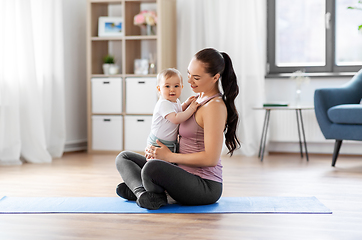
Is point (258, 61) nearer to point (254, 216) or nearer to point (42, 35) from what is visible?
point (42, 35)

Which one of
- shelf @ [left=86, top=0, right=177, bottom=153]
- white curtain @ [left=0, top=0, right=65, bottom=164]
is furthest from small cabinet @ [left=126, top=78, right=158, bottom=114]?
white curtain @ [left=0, top=0, right=65, bottom=164]

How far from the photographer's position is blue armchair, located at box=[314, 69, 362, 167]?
3.36 meters

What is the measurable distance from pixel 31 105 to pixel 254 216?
2586 millimetres

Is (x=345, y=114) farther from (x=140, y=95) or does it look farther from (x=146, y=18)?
(x=146, y=18)

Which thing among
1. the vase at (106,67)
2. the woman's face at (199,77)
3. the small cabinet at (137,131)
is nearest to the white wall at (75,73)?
Answer: the vase at (106,67)

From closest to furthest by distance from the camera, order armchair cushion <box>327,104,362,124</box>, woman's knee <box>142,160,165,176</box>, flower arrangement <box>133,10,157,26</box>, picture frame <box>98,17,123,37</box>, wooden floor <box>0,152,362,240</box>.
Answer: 1. wooden floor <box>0,152,362,240</box>
2. woman's knee <box>142,160,165,176</box>
3. armchair cushion <box>327,104,362,124</box>
4. flower arrangement <box>133,10,157,26</box>
5. picture frame <box>98,17,123,37</box>

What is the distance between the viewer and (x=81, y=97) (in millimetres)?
4852

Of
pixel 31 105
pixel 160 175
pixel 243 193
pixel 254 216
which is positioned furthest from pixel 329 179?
pixel 31 105

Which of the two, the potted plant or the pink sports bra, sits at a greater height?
the potted plant

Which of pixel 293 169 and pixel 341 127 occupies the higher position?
pixel 341 127

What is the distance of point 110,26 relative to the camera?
4.54 metres

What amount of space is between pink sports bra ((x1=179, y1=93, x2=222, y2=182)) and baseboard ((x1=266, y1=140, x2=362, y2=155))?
241cm

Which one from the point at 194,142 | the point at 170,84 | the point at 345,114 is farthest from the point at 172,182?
the point at 345,114

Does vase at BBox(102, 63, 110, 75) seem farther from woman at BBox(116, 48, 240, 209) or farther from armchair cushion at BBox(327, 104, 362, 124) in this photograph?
woman at BBox(116, 48, 240, 209)
